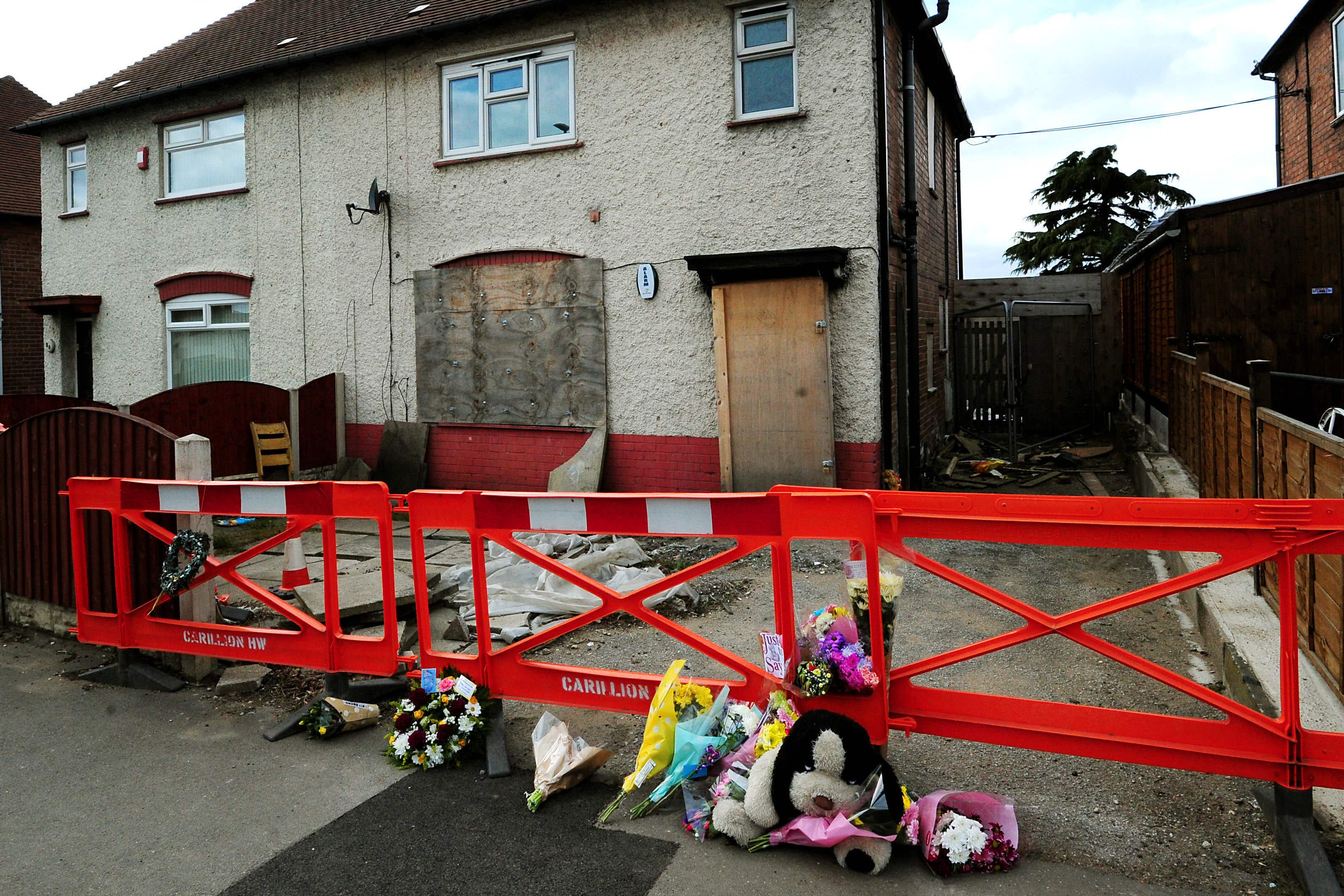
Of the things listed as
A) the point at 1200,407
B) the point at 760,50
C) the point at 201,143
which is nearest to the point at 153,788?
the point at 1200,407

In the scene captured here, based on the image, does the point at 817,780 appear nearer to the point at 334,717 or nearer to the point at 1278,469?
the point at 334,717

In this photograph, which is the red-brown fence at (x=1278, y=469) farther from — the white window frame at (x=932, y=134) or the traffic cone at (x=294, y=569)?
the traffic cone at (x=294, y=569)

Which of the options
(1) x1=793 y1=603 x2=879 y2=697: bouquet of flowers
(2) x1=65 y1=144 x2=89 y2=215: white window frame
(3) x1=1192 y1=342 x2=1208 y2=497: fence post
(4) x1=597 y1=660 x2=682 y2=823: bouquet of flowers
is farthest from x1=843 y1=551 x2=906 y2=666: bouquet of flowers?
(2) x1=65 y1=144 x2=89 y2=215: white window frame

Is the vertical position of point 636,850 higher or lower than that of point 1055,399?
lower

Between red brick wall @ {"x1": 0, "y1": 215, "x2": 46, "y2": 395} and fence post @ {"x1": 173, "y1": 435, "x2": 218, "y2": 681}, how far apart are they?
2042cm

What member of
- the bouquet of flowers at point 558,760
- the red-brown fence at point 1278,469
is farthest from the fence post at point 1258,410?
the bouquet of flowers at point 558,760

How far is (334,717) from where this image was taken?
458 centimetres

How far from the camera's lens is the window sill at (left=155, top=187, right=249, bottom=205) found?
44.4ft

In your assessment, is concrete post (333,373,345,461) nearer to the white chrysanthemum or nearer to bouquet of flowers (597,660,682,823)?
bouquet of flowers (597,660,682,823)

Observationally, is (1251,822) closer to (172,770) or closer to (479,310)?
(172,770)

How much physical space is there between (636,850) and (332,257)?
11080 millimetres

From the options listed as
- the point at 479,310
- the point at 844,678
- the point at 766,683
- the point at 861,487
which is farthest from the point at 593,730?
the point at 479,310

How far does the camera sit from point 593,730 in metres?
4.59

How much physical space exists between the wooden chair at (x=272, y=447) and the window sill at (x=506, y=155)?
399 centimetres
